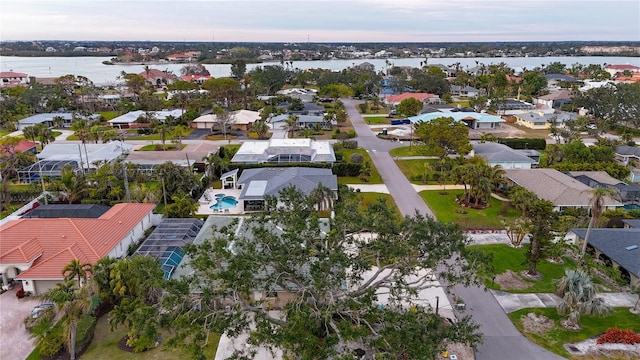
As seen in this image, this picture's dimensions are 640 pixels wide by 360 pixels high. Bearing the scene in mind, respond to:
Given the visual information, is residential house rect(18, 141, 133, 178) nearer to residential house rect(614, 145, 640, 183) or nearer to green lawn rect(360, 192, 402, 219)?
green lawn rect(360, 192, 402, 219)

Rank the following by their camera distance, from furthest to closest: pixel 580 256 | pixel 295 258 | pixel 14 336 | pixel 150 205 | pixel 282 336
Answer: pixel 150 205 < pixel 580 256 < pixel 14 336 < pixel 295 258 < pixel 282 336

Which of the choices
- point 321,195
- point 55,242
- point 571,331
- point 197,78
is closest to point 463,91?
point 197,78

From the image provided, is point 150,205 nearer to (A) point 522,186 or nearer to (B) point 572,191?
(A) point 522,186

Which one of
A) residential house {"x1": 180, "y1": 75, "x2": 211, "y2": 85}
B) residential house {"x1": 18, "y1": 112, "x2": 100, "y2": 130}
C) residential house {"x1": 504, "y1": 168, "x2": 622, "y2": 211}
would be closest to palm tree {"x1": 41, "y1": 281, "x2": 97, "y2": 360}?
residential house {"x1": 504, "y1": 168, "x2": 622, "y2": 211}

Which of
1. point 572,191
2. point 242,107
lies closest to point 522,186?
point 572,191

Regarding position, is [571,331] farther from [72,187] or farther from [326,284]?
[72,187]

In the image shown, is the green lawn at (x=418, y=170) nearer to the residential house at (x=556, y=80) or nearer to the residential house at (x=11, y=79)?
the residential house at (x=556, y=80)
